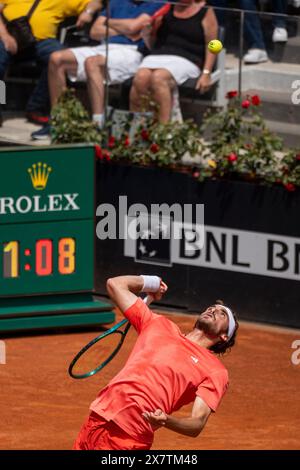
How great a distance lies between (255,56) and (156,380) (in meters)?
6.23

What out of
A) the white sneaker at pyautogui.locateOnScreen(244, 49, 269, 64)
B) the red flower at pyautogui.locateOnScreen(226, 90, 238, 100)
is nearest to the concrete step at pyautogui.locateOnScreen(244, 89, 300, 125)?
the red flower at pyautogui.locateOnScreen(226, 90, 238, 100)

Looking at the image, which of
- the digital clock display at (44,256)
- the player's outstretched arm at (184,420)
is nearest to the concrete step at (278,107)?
the digital clock display at (44,256)

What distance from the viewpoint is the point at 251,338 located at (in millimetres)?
11398

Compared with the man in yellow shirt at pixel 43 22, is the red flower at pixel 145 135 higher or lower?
lower

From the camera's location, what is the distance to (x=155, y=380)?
609 cm

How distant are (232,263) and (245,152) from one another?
3.50ft

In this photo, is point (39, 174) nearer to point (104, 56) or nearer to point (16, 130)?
point (104, 56)

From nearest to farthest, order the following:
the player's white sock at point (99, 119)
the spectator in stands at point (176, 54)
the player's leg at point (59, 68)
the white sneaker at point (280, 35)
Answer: the white sneaker at point (280, 35)
the spectator in stands at point (176, 54)
the player's white sock at point (99, 119)
the player's leg at point (59, 68)

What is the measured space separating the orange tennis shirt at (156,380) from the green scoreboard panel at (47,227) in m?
4.94

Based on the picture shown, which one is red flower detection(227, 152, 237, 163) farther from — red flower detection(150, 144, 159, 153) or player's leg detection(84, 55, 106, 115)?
player's leg detection(84, 55, 106, 115)

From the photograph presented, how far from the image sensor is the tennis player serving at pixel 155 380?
606cm

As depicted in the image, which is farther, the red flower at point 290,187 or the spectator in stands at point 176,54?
the spectator in stands at point 176,54

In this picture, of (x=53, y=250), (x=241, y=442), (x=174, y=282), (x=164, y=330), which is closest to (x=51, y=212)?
(x=53, y=250)

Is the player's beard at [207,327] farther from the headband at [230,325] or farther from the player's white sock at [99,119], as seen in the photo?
the player's white sock at [99,119]
